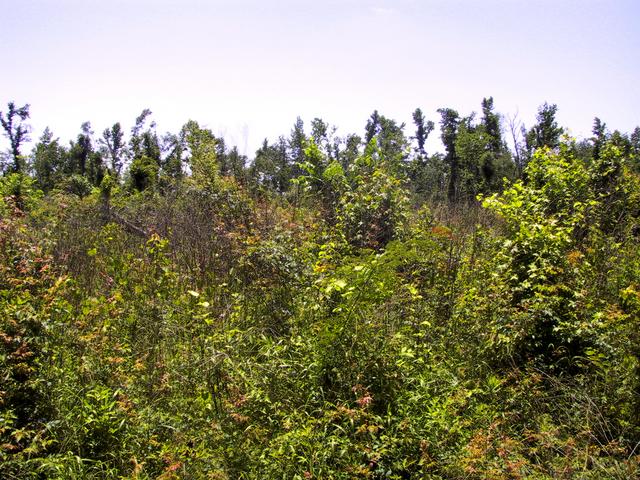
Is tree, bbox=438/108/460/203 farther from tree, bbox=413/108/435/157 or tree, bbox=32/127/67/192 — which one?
tree, bbox=32/127/67/192

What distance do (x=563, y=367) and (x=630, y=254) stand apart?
8.99ft

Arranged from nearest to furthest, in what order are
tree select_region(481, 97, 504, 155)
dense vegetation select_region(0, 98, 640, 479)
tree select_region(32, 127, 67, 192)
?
1. dense vegetation select_region(0, 98, 640, 479)
2. tree select_region(481, 97, 504, 155)
3. tree select_region(32, 127, 67, 192)

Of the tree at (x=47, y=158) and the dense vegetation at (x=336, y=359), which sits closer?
the dense vegetation at (x=336, y=359)

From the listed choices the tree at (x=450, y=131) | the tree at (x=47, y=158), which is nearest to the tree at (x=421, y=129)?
the tree at (x=450, y=131)

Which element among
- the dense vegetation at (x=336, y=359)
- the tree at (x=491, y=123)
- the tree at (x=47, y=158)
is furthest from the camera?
the tree at (x=47, y=158)

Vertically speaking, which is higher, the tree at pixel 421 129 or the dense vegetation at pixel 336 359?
the tree at pixel 421 129

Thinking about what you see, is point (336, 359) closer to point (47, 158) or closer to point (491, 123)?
point (491, 123)

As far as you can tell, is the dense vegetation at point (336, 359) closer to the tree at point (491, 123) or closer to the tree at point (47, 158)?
the tree at point (491, 123)

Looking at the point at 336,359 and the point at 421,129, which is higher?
the point at 421,129

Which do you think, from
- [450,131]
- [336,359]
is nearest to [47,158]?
[450,131]

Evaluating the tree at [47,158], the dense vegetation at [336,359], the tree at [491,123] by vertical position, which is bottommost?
the dense vegetation at [336,359]

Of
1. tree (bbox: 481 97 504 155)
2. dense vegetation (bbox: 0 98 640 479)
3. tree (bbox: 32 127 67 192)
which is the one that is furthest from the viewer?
tree (bbox: 32 127 67 192)

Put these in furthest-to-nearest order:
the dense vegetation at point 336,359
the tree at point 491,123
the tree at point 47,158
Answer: the tree at point 47,158 → the tree at point 491,123 → the dense vegetation at point 336,359

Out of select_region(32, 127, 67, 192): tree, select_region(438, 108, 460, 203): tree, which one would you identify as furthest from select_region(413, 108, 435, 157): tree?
select_region(32, 127, 67, 192): tree
